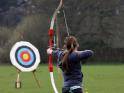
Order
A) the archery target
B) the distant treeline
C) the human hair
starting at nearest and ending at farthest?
the human hair
the archery target
the distant treeline

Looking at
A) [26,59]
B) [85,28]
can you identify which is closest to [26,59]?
[26,59]

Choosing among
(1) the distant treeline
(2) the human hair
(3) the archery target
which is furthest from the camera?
(1) the distant treeline

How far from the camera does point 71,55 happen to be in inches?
261

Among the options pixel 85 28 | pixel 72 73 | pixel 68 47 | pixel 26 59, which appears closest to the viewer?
pixel 68 47

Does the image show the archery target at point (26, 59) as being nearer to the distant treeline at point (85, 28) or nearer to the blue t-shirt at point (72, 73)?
the blue t-shirt at point (72, 73)

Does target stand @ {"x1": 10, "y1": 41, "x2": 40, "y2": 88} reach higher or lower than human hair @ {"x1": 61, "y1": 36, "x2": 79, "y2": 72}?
lower

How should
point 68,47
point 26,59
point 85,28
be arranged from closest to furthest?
1. point 68,47
2. point 26,59
3. point 85,28

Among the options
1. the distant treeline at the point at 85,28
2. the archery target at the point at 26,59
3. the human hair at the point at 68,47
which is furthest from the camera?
the distant treeline at the point at 85,28

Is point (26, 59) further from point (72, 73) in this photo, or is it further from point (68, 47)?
point (68, 47)

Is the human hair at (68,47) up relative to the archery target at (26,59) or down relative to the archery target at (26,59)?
up

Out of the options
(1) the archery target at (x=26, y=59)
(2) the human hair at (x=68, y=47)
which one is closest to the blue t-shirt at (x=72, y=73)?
(2) the human hair at (x=68, y=47)

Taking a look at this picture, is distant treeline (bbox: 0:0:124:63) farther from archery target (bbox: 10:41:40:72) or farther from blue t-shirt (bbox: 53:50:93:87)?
blue t-shirt (bbox: 53:50:93:87)

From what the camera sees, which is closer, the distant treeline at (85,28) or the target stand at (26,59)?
the target stand at (26,59)

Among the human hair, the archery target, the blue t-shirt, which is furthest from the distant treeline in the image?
the human hair
